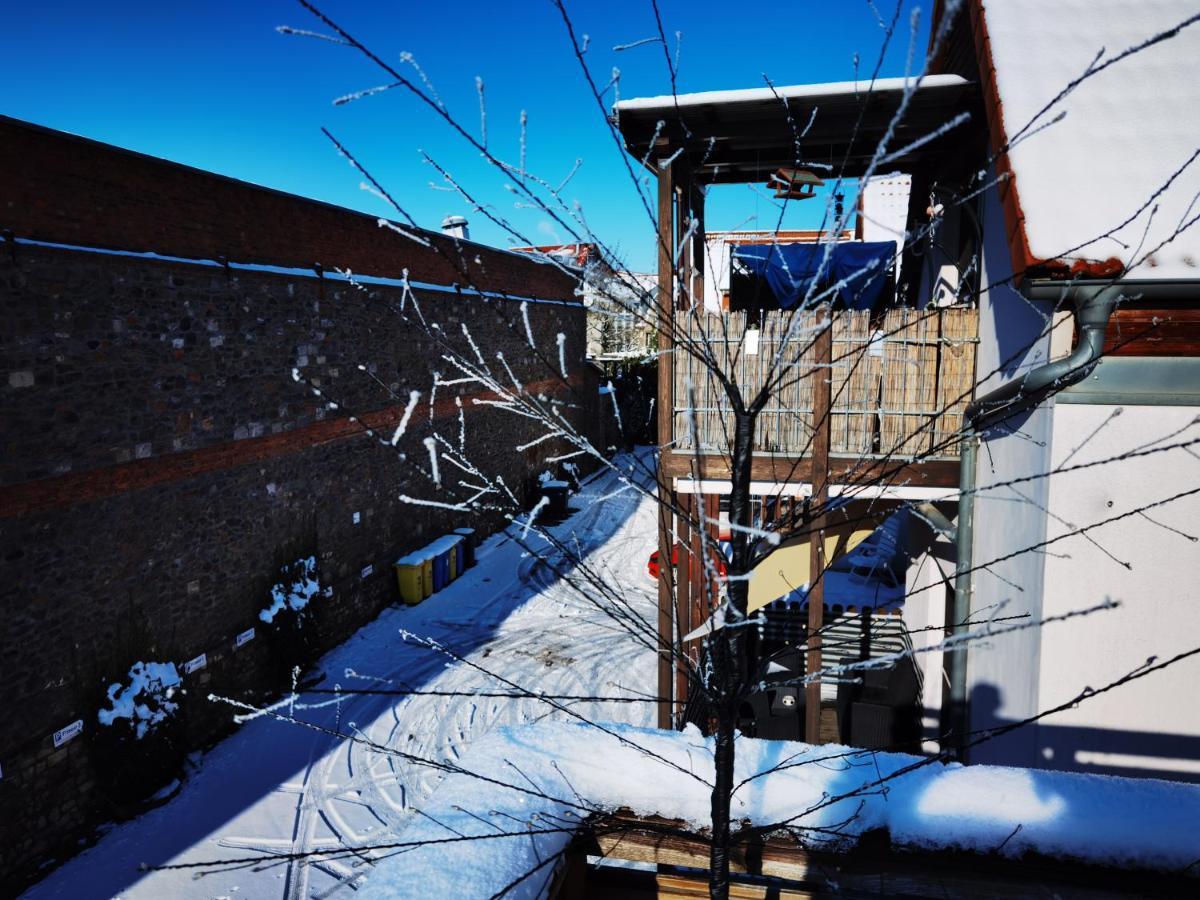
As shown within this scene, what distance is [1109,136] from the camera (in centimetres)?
428

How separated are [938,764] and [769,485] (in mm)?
5219

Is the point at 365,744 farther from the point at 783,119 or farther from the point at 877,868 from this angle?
the point at 783,119

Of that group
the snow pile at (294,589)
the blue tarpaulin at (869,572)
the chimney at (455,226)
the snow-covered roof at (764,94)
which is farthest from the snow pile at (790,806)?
the chimney at (455,226)

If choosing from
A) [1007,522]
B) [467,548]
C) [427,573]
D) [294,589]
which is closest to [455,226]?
[467,548]

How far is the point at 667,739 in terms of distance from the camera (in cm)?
268

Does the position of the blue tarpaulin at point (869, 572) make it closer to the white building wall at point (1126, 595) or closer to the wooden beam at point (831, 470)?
the wooden beam at point (831, 470)

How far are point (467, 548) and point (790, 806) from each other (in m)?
13.4

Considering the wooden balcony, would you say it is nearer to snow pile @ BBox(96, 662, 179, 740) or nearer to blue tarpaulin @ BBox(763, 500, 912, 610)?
blue tarpaulin @ BBox(763, 500, 912, 610)

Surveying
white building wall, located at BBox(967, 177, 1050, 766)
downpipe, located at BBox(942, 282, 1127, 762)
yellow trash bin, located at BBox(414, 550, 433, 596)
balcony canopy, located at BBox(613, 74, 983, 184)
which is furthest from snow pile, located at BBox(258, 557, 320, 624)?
white building wall, located at BBox(967, 177, 1050, 766)

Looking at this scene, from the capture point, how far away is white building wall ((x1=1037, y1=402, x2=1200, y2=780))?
3.97m

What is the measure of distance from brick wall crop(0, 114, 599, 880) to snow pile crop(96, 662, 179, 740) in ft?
0.59

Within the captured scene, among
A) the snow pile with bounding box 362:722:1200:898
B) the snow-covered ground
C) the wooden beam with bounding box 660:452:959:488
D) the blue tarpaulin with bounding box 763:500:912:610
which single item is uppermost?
the wooden beam with bounding box 660:452:959:488

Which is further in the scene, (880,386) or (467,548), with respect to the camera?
(467,548)

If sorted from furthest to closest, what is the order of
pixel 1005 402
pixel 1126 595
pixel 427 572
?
pixel 427 572 < pixel 1126 595 < pixel 1005 402
